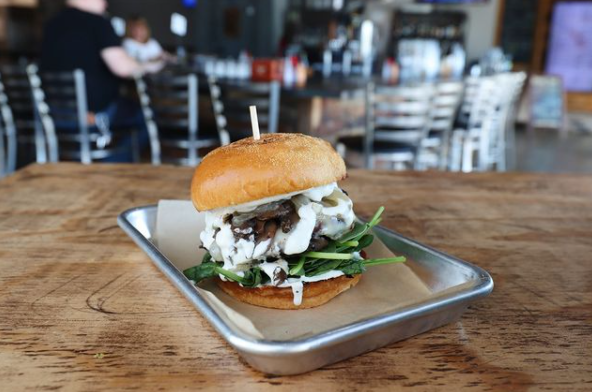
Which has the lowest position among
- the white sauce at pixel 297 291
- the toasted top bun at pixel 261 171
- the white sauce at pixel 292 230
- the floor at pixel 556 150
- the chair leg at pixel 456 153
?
the floor at pixel 556 150

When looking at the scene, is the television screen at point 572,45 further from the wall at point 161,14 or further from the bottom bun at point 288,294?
the bottom bun at point 288,294

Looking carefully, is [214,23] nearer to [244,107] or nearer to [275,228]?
[244,107]

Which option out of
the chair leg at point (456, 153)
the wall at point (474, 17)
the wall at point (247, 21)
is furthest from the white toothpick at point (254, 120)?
the wall at point (474, 17)

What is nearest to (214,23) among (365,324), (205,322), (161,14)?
(161,14)

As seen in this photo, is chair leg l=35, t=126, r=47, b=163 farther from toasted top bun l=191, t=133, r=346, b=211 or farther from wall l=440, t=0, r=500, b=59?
wall l=440, t=0, r=500, b=59

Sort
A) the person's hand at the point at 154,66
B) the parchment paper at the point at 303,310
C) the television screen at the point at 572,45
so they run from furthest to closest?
the television screen at the point at 572,45
the person's hand at the point at 154,66
the parchment paper at the point at 303,310

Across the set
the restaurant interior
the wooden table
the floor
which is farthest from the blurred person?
the wooden table

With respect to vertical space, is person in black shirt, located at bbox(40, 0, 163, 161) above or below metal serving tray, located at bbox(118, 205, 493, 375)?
above

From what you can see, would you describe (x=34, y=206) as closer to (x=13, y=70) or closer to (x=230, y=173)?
(x=230, y=173)
